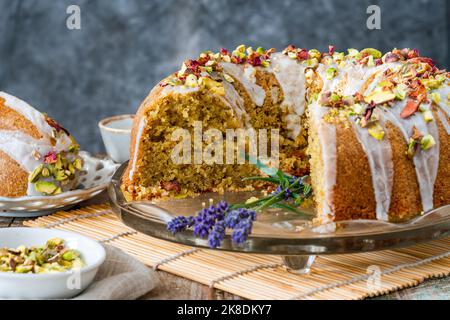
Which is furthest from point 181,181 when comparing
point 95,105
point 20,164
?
point 95,105

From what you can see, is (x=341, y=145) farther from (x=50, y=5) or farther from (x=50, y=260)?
(x=50, y=5)

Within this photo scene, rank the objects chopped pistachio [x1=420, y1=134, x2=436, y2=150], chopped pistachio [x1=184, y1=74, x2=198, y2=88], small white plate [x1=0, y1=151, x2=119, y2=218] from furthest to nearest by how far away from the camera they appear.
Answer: chopped pistachio [x1=184, y1=74, x2=198, y2=88] < small white plate [x1=0, y1=151, x2=119, y2=218] < chopped pistachio [x1=420, y1=134, x2=436, y2=150]

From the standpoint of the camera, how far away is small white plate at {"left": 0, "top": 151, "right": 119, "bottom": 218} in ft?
10.5

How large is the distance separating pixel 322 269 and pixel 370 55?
1.34 m

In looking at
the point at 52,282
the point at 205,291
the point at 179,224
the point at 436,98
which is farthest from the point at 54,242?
the point at 436,98

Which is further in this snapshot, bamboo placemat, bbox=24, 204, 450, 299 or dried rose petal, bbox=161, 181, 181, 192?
dried rose petal, bbox=161, 181, 181, 192

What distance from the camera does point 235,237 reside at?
2467 mm

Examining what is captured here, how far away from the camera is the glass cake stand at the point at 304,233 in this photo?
8.17ft

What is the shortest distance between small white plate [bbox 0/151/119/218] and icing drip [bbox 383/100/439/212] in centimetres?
128

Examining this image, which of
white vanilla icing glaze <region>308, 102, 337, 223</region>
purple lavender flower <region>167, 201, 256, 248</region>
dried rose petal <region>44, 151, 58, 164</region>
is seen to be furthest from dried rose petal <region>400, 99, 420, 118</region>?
dried rose petal <region>44, 151, 58, 164</region>

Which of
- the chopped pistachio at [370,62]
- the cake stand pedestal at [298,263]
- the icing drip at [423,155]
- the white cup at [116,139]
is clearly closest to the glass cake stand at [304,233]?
the cake stand pedestal at [298,263]

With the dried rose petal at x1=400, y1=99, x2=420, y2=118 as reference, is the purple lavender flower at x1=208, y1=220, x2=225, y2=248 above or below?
below

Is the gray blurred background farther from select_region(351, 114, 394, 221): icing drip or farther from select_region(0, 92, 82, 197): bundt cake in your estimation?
select_region(351, 114, 394, 221): icing drip

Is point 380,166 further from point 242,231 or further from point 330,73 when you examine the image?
point 330,73
